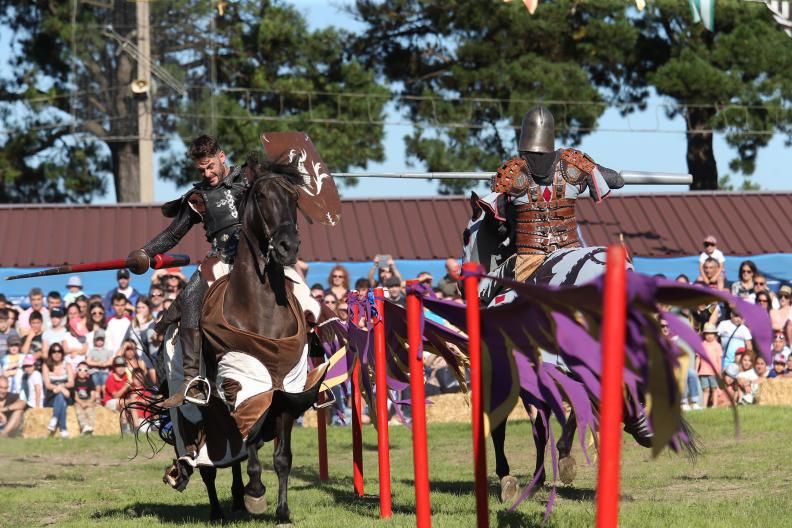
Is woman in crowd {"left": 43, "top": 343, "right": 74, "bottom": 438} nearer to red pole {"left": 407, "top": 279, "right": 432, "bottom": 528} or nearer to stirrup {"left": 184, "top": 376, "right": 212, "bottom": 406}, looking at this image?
stirrup {"left": 184, "top": 376, "right": 212, "bottom": 406}

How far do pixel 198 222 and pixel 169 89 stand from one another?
751 inches

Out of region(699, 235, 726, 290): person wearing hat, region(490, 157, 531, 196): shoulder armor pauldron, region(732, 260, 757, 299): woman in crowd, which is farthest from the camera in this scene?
region(699, 235, 726, 290): person wearing hat

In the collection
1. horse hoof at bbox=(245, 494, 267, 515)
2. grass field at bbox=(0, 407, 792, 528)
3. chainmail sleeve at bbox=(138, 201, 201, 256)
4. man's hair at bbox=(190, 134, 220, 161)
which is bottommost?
grass field at bbox=(0, 407, 792, 528)

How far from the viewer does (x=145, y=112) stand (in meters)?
28.1

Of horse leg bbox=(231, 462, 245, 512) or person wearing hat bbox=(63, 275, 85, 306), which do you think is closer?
horse leg bbox=(231, 462, 245, 512)

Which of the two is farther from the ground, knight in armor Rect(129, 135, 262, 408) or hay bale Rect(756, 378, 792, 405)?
knight in armor Rect(129, 135, 262, 408)

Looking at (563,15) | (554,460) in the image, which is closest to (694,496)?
(554,460)

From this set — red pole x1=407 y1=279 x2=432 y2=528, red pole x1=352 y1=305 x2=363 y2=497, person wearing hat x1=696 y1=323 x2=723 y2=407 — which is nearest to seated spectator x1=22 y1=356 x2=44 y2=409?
red pole x1=352 y1=305 x2=363 y2=497

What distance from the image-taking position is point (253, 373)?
26.8 feet

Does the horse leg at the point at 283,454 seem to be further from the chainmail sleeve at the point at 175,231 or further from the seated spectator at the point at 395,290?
the seated spectator at the point at 395,290

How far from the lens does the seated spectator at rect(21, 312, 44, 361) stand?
16.3 meters

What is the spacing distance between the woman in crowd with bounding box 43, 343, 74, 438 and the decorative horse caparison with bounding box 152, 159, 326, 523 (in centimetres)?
801

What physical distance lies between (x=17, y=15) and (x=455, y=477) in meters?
24.6

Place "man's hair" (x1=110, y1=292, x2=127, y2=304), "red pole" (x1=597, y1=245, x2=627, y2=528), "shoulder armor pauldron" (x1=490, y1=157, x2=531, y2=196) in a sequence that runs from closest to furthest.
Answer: "red pole" (x1=597, y1=245, x2=627, y2=528) < "shoulder armor pauldron" (x1=490, y1=157, x2=531, y2=196) < "man's hair" (x1=110, y1=292, x2=127, y2=304)
